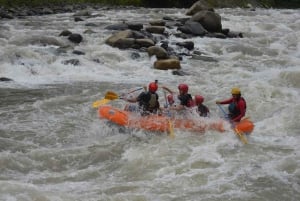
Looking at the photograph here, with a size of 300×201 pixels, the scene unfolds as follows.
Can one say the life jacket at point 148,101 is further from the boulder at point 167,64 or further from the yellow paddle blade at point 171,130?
the boulder at point 167,64

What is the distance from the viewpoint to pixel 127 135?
32.1 ft

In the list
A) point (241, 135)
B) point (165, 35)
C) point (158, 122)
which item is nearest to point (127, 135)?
point (158, 122)

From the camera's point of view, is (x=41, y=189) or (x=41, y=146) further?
(x=41, y=146)

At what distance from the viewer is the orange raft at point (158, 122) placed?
9797mm

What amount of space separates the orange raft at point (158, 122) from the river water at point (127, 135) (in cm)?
15

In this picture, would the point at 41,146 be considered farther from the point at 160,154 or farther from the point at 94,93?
the point at 94,93

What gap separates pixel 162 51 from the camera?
1623cm

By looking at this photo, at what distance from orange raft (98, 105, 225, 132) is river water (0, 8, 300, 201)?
150mm

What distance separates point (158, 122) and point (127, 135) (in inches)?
26.1

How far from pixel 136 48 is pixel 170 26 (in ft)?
16.1

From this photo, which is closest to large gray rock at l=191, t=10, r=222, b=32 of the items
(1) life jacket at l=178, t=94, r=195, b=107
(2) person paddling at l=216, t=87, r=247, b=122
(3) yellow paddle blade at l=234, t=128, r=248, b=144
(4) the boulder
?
(4) the boulder

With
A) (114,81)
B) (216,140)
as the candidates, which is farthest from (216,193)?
(114,81)

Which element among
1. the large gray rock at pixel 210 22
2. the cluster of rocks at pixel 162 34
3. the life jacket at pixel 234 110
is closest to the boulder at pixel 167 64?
the cluster of rocks at pixel 162 34

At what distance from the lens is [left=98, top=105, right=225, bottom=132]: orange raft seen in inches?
386
